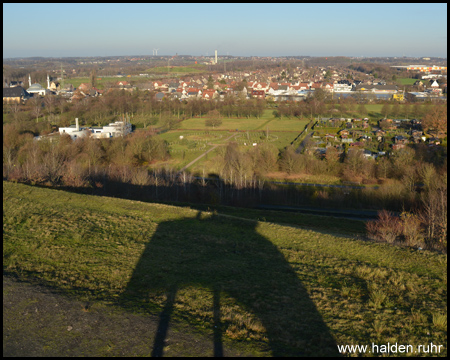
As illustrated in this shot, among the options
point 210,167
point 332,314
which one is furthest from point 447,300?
point 210,167

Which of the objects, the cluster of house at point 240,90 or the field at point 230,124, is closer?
the field at point 230,124

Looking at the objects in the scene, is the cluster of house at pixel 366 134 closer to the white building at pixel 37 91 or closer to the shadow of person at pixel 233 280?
the shadow of person at pixel 233 280

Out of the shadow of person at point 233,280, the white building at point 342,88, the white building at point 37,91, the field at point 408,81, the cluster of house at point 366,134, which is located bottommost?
the shadow of person at point 233,280

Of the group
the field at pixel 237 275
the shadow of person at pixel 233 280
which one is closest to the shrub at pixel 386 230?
the field at pixel 237 275

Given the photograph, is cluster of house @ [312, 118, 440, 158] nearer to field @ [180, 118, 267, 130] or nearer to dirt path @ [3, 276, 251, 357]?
field @ [180, 118, 267, 130]

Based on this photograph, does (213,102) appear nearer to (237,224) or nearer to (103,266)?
(237,224)

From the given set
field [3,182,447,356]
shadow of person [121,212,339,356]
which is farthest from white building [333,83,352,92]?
shadow of person [121,212,339,356]

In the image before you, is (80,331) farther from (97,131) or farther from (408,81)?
(408,81)
